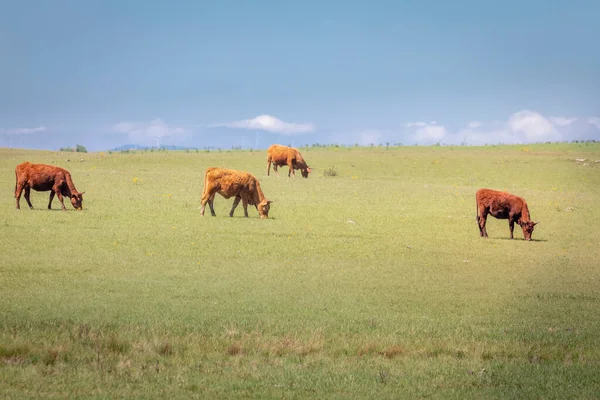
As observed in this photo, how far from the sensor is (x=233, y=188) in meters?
30.3

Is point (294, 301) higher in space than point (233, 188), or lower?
lower

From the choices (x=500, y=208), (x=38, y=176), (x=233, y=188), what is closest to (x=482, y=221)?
(x=500, y=208)

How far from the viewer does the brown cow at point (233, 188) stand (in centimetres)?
3003

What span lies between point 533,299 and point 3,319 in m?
11.9

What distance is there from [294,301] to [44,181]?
1709 centimetres

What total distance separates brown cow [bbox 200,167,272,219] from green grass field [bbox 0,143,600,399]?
0.90m

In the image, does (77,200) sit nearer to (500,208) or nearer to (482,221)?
(482,221)

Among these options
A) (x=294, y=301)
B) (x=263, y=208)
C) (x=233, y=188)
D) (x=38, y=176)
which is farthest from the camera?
(x=233, y=188)

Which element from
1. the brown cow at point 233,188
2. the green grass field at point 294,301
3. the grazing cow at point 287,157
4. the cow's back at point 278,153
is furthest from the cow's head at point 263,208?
the cow's back at point 278,153

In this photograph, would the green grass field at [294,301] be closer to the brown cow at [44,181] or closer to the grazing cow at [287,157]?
the brown cow at [44,181]

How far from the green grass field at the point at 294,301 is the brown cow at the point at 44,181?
968 mm

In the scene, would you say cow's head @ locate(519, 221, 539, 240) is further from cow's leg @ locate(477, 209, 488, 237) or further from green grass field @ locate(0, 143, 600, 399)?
cow's leg @ locate(477, 209, 488, 237)

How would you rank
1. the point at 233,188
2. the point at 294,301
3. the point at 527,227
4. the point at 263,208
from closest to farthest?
the point at 294,301, the point at 527,227, the point at 263,208, the point at 233,188

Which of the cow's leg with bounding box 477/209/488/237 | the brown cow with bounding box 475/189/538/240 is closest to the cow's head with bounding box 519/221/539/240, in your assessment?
the brown cow with bounding box 475/189/538/240
